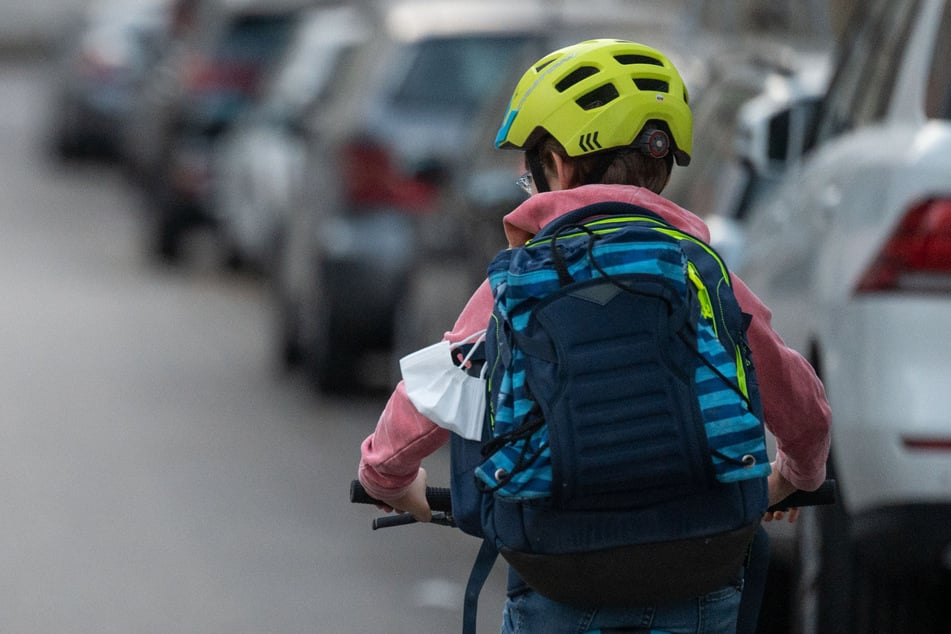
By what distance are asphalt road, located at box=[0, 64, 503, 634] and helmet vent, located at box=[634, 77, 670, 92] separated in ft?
11.3

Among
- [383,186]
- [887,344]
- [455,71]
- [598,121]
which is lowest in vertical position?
[383,186]

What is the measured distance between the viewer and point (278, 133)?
45.0ft

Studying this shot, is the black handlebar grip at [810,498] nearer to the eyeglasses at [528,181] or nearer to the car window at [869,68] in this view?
the eyeglasses at [528,181]

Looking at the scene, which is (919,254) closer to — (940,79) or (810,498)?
(940,79)

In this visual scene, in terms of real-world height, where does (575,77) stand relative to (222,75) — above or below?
above

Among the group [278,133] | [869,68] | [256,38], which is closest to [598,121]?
[869,68]

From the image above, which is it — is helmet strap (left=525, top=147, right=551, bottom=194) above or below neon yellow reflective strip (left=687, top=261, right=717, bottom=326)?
above

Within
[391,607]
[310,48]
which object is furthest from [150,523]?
[310,48]

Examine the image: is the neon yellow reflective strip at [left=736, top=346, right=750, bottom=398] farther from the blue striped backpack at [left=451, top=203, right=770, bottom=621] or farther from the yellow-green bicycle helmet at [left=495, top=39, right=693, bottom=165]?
the yellow-green bicycle helmet at [left=495, top=39, right=693, bottom=165]

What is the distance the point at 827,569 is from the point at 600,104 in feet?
6.71

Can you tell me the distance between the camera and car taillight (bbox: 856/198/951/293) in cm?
458

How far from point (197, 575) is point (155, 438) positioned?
257cm

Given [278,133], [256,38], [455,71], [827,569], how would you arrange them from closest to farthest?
1. [827,569]
2. [455,71]
3. [278,133]
4. [256,38]

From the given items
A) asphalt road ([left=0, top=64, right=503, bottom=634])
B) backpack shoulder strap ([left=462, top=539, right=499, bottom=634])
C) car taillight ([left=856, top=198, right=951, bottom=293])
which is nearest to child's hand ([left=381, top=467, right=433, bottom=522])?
backpack shoulder strap ([left=462, top=539, right=499, bottom=634])
